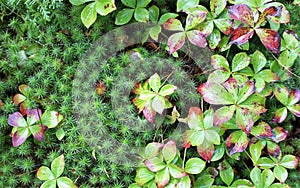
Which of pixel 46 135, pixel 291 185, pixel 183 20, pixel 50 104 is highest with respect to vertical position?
pixel 183 20

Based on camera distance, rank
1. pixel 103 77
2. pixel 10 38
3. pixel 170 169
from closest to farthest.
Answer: pixel 170 169 → pixel 103 77 → pixel 10 38

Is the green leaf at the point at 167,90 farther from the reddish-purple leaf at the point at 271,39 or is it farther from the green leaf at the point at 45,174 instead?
the green leaf at the point at 45,174

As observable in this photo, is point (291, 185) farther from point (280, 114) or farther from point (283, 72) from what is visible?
Answer: point (283, 72)

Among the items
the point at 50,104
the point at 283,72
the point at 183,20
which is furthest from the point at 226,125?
the point at 50,104

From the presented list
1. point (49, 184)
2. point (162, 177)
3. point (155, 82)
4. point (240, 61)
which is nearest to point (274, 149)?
point (240, 61)

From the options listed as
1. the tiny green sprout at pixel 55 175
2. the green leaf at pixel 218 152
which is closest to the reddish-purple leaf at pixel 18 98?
the tiny green sprout at pixel 55 175

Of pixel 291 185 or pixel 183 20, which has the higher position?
pixel 183 20
